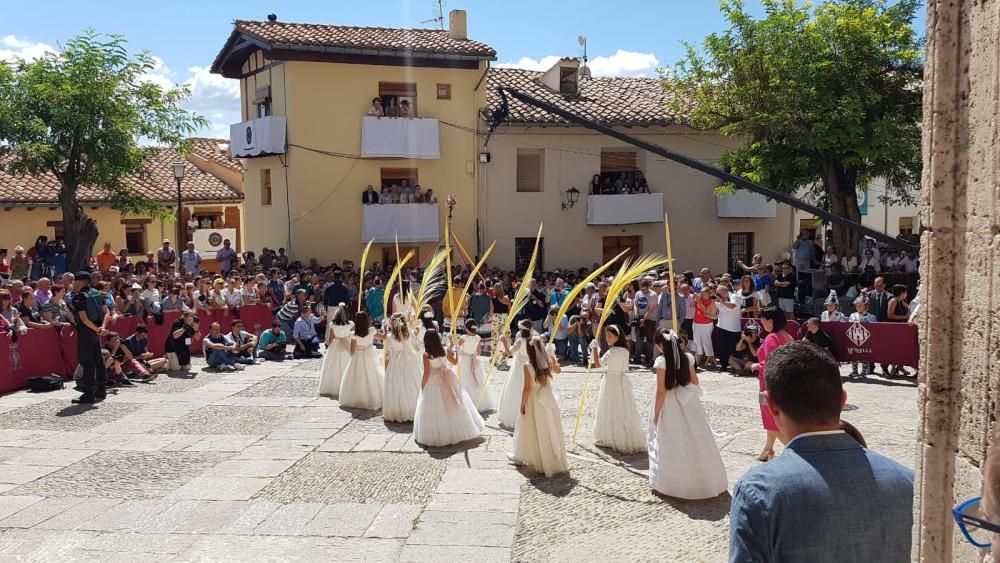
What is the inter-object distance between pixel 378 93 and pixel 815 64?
37.9ft

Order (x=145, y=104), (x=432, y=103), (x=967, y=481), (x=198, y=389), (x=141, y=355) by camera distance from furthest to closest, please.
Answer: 1. (x=432, y=103)
2. (x=145, y=104)
3. (x=141, y=355)
4. (x=198, y=389)
5. (x=967, y=481)

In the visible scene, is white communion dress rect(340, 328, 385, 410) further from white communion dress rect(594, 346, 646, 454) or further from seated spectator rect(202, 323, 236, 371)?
seated spectator rect(202, 323, 236, 371)

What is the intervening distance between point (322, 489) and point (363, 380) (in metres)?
3.69

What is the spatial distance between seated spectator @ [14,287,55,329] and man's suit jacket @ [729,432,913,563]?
43.3 feet

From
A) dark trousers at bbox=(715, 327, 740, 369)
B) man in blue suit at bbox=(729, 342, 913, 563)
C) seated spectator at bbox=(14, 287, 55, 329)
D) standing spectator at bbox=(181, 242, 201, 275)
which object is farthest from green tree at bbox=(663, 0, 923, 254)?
man in blue suit at bbox=(729, 342, 913, 563)

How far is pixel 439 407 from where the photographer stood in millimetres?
9461

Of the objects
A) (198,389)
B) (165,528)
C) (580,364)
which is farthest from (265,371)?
(165,528)

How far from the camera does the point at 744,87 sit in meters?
21.3

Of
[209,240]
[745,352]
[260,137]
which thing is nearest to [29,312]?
[745,352]

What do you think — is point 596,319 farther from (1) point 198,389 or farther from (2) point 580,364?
(1) point 198,389

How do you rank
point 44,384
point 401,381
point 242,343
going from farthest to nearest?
point 242,343, point 44,384, point 401,381

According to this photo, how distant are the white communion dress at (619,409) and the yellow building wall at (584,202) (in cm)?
1595

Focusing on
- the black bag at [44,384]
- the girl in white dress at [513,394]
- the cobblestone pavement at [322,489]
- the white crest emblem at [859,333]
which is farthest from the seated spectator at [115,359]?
the white crest emblem at [859,333]

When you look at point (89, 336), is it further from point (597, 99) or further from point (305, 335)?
point (597, 99)
